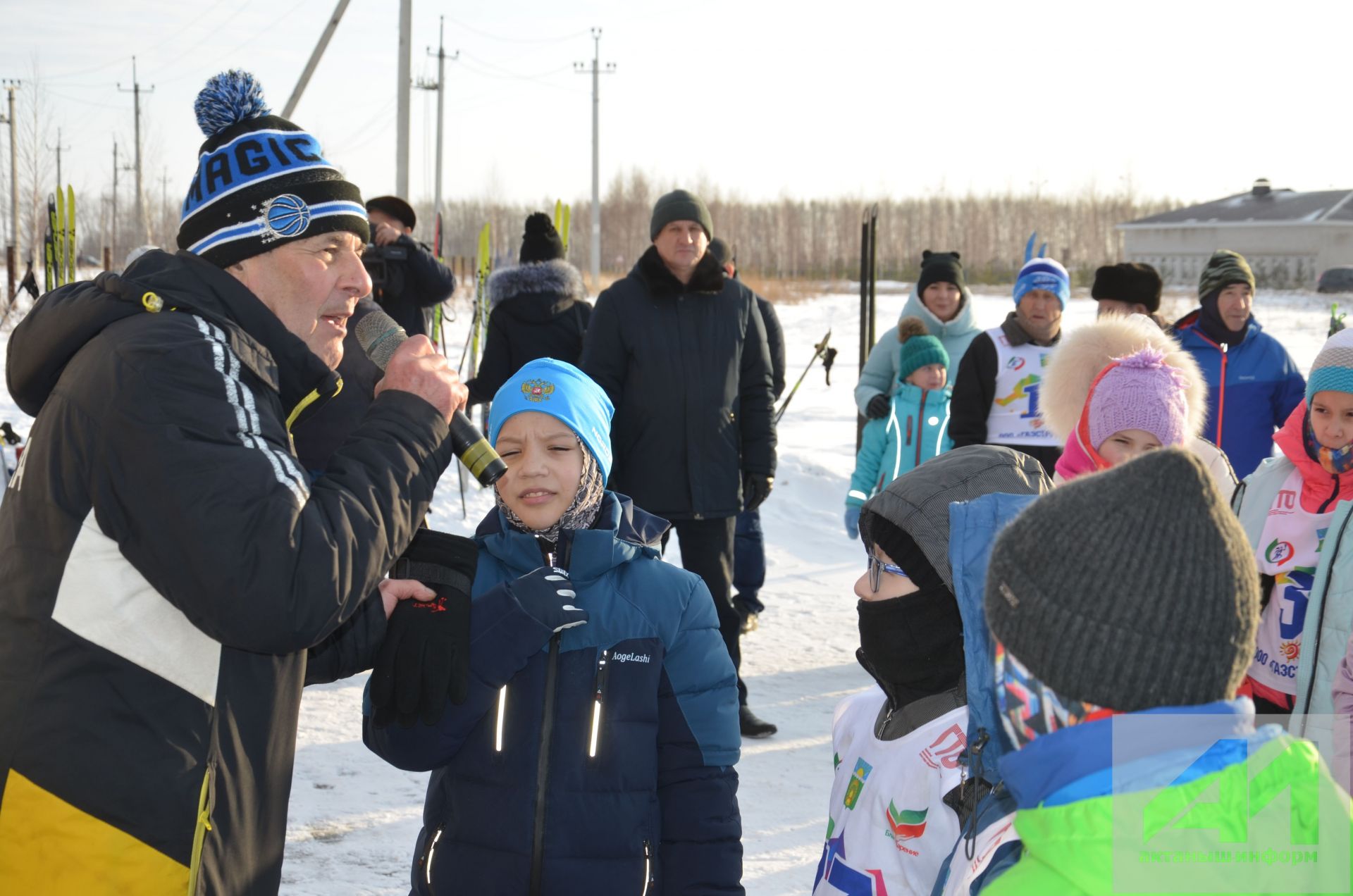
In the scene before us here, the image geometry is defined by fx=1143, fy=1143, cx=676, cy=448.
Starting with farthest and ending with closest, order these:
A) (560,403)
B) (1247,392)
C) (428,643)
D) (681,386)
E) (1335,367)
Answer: (1247,392) < (681,386) < (1335,367) < (560,403) < (428,643)

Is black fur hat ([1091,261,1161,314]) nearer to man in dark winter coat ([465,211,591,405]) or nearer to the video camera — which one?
man in dark winter coat ([465,211,591,405])

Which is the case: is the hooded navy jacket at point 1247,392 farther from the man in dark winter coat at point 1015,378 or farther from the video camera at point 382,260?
the video camera at point 382,260

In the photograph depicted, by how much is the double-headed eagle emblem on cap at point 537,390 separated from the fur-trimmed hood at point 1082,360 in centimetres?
207

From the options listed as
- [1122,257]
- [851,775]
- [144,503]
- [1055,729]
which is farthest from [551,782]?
[1122,257]

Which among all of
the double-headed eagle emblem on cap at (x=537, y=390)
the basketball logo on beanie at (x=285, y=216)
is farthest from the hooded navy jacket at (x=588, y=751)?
the basketball logo on beanie at (x=285, y=216)

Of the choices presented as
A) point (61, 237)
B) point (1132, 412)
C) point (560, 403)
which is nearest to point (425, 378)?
Answer: point (560, 403)

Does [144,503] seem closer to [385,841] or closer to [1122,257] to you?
[385,841]

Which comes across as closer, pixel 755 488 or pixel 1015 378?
pixel 755 488

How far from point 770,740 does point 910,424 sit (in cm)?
207

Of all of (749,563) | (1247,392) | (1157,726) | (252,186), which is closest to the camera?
(1157,726)

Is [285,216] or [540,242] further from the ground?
[540,242]

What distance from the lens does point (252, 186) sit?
1.84 metres

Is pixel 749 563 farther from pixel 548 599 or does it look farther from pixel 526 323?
pixel 548 599

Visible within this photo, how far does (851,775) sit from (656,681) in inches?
16.3
